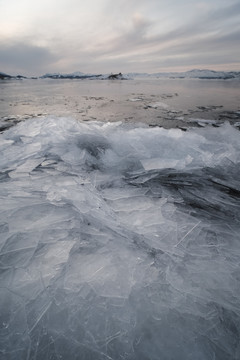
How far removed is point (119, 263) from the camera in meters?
1.23

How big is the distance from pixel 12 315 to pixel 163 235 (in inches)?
41.7

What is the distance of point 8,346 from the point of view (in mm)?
869

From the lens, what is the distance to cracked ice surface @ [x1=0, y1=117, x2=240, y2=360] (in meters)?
0.91

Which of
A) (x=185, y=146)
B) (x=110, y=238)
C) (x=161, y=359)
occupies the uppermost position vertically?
(x=185, y=146)

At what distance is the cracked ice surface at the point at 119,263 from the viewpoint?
910 mm

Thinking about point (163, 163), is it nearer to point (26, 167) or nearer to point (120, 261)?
point (120, 261)

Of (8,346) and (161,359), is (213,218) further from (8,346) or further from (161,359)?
(8,346)

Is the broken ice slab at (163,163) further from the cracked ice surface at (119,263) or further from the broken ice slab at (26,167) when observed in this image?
the broken ice slab at (26,167)

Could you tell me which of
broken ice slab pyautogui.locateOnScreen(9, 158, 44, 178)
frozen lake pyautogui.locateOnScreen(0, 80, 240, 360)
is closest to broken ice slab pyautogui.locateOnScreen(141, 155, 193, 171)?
frozen lake pyautogui.locateOnScreen(0, 80, 240, 360)

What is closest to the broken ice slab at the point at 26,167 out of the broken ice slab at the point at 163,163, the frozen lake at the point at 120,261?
the frozen lake at the point at 120,261

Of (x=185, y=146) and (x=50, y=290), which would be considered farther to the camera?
(x=185, y=146)

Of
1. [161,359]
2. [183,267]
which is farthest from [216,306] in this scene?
[161,359]

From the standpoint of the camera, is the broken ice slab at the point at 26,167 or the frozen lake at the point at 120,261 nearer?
the frozen lake at the point at 120,261

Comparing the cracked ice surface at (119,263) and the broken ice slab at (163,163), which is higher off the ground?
the broken ice slab at (163,163)
